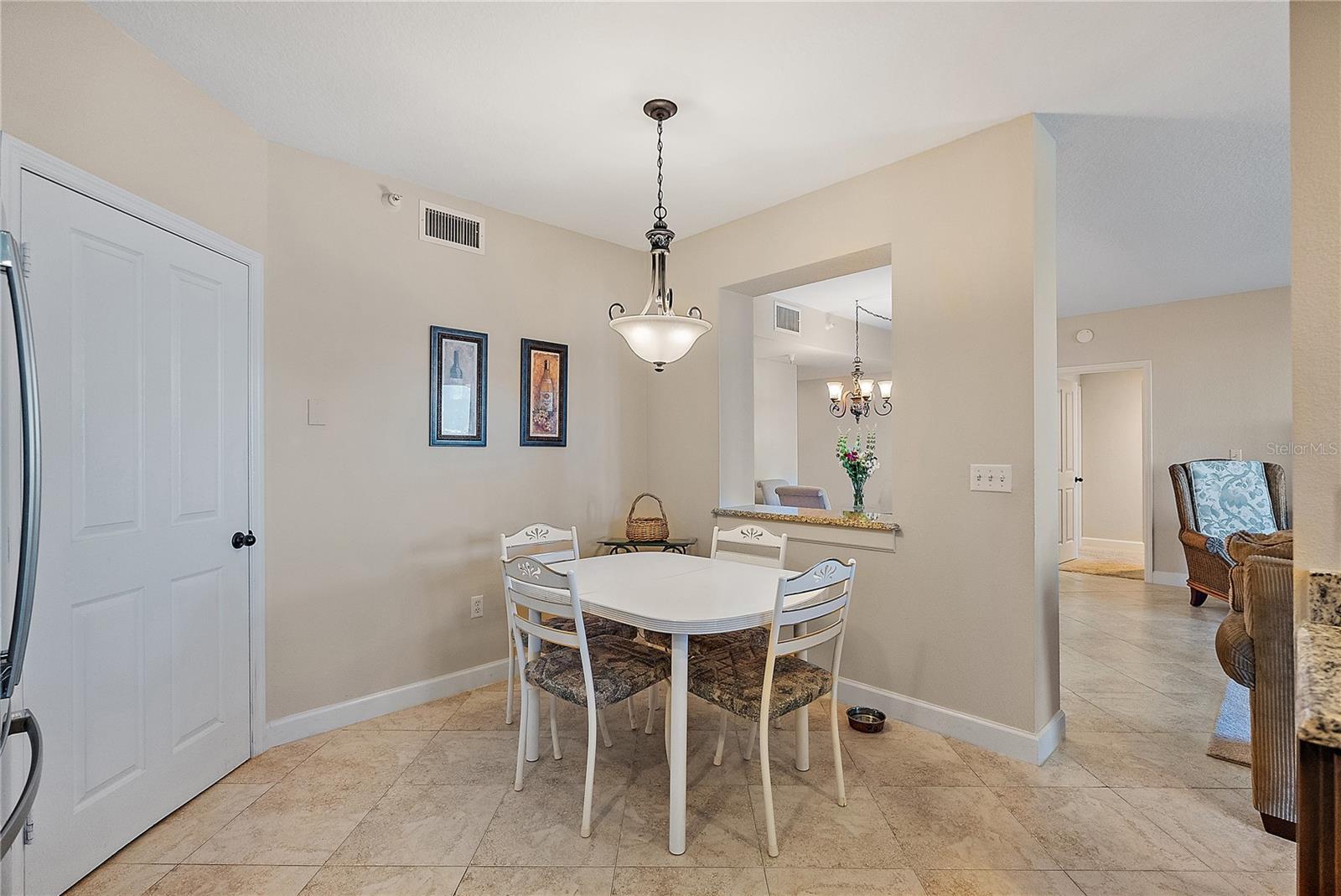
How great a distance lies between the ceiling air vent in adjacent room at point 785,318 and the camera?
549cm

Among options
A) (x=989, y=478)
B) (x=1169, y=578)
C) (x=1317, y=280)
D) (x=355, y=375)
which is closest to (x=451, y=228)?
(x=355, y=375)

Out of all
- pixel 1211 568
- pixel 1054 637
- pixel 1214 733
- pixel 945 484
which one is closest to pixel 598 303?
pixel 945 484

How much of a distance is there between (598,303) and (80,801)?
10.2 ft

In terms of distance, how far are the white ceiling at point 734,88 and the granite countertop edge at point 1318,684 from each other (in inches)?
72.2

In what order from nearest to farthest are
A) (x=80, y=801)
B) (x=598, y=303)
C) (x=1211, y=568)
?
(x=80, y=801) < (x=598, y=303) < (x=1211, y=568)

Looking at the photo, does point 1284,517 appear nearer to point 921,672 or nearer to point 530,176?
point 921,672

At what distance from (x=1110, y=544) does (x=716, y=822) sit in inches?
305

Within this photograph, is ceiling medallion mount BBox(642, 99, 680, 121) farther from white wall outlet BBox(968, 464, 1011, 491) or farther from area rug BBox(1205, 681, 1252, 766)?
area rug BBox(1205, 681, 1252, 766)

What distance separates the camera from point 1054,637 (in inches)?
101

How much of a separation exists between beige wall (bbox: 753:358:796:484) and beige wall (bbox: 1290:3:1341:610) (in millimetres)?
5706

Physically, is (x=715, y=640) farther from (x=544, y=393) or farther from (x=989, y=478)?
(x=544, y=393)

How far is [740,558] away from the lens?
3.05m

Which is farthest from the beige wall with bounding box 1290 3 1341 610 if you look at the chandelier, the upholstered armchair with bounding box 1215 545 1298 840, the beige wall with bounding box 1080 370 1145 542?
the beige wall with bounding box 1080 370 1145 542

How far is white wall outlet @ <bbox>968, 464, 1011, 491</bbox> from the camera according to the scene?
2.54 m
